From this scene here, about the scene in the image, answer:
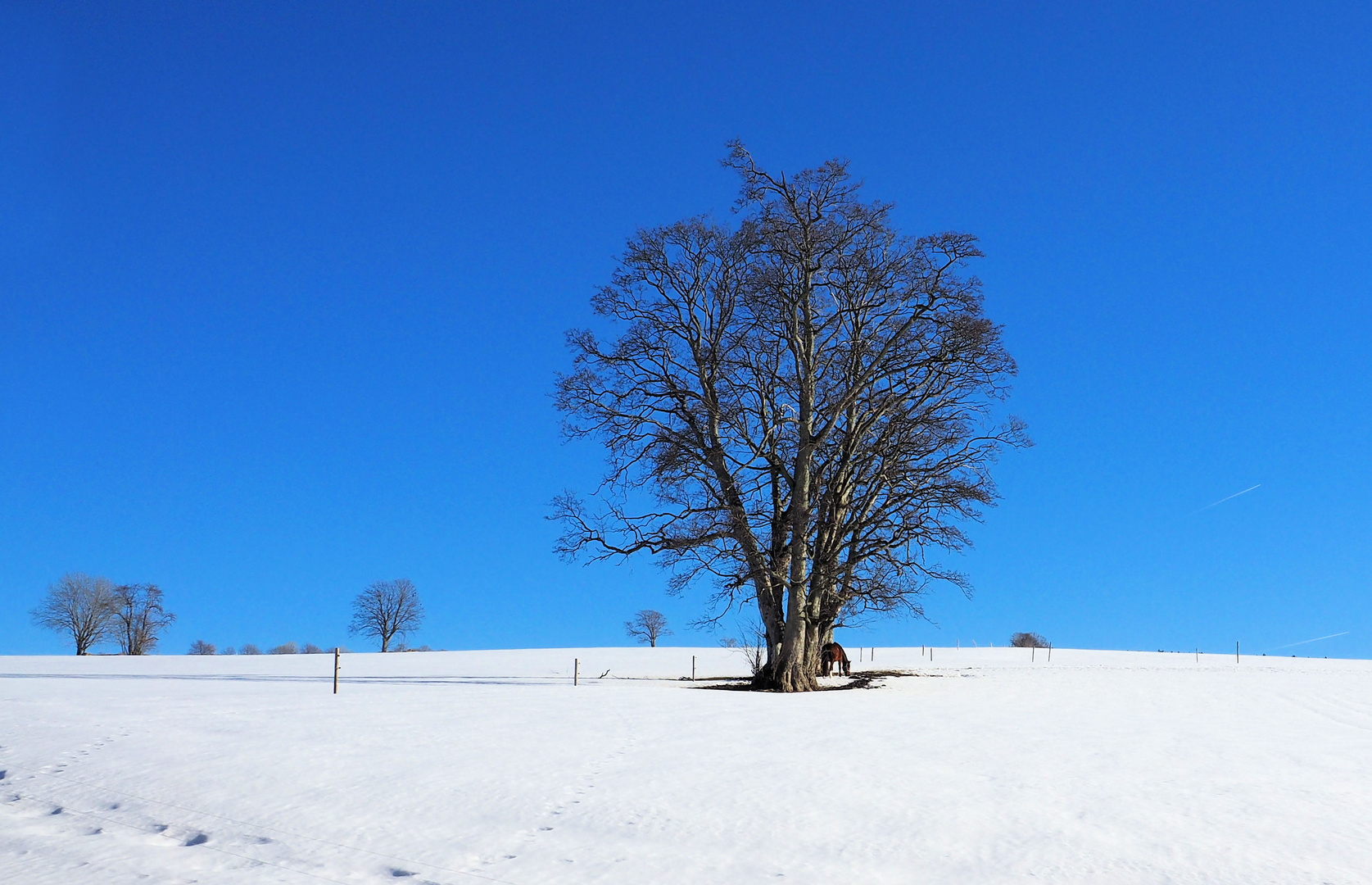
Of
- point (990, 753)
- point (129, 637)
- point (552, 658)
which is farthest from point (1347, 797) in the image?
point (129, 637)

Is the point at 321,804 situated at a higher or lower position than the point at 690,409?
lower

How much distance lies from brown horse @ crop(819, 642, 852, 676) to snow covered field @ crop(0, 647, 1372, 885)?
36.7 feet

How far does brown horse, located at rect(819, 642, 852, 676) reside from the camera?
32531 millimetres

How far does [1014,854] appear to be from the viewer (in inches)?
336

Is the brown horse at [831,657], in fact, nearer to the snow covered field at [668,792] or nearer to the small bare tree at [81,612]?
the snow covered field at [668,792]

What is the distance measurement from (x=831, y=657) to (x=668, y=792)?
23348 millimetres

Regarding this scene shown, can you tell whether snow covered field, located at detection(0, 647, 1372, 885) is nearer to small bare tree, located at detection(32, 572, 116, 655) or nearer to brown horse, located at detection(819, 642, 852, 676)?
brown horse, located at detection(819, 642, 852, 676)

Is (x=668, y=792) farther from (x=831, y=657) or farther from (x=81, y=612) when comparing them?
(x=81, y=612)

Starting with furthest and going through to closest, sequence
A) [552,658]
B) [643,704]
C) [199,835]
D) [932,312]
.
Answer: [552,658], [932,312], [643,704], [199,835]

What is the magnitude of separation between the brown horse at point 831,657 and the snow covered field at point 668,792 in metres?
11.2

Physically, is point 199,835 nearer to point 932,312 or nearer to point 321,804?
point 321,804

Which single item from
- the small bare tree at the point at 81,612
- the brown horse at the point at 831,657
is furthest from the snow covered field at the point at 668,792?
the small bare tree at the point at 81,612

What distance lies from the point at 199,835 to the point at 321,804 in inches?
48.4

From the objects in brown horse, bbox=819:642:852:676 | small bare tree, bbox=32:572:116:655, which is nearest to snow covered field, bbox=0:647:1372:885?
brown horse, bbox=819:642:852:676
